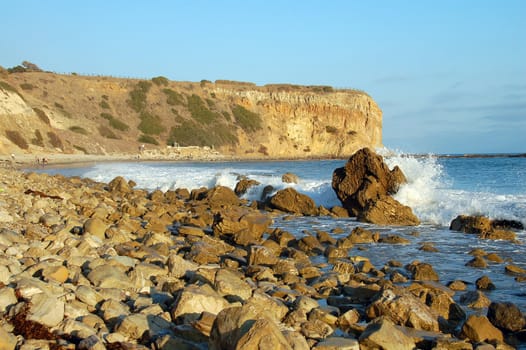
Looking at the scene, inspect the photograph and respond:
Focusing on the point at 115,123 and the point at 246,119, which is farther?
the point at 246,119

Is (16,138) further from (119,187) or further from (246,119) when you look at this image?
(246,119)

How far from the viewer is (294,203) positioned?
56.0 feet

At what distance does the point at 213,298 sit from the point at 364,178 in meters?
12.1

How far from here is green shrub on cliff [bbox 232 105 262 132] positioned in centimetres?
7781

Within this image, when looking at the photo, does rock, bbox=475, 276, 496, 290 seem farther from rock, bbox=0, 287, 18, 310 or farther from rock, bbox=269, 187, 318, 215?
rock, bbox=269, 187, 318, 215

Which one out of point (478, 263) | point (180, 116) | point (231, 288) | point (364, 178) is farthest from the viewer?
point (180, 116)

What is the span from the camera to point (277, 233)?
1133cm

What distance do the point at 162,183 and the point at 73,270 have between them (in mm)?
20579

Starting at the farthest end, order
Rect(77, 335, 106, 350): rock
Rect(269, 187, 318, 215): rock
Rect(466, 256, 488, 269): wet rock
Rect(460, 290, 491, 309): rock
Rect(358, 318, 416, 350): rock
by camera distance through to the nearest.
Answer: Rect(269, 187, 318, 215): rock, Rect(466, 256, 488, 269): wet rock, Rect(460, 290, 491, 309): rock, Rect(358, 318, 416, 350): rock, Rect(77, 335, 106, 350): rock

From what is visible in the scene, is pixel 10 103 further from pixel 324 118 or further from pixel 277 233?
pixel 324 118

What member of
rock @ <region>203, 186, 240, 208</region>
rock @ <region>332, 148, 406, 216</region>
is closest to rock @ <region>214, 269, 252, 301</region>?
rock @ <region>332, 148, 406, 216</region>

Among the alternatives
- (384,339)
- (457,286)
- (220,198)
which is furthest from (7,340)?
(220,198)

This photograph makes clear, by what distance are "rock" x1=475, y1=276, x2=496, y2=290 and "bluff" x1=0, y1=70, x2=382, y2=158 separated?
4173cm

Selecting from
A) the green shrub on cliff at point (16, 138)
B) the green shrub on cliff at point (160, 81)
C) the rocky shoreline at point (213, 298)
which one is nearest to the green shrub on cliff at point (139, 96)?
the green shrub on cliff at point (160, 81)
